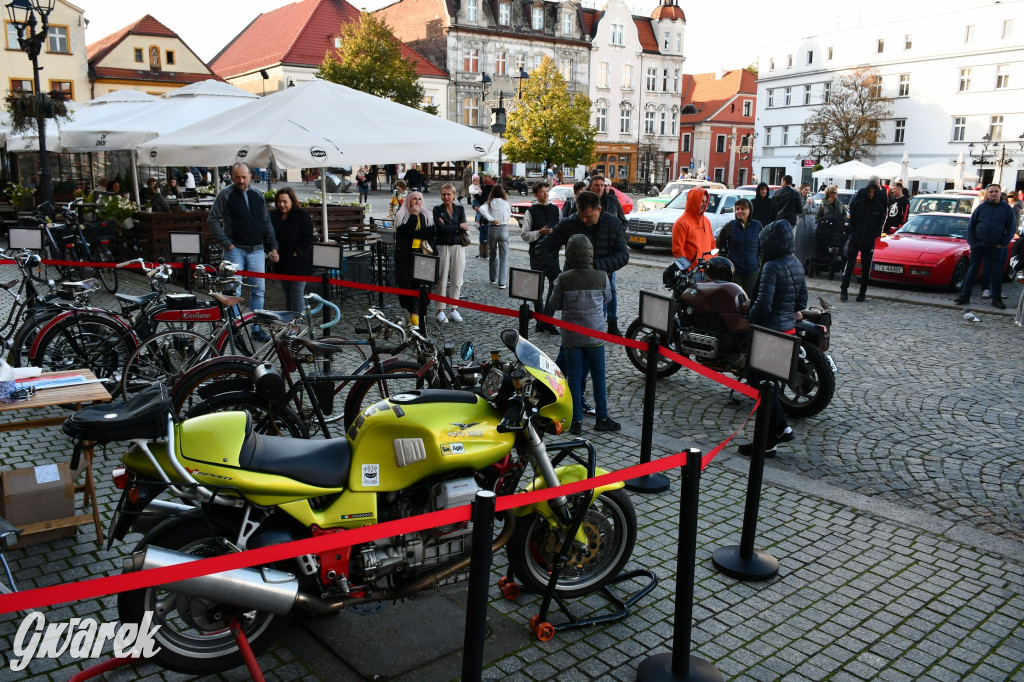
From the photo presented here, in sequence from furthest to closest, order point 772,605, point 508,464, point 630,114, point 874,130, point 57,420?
point 630,114, point 874,130, point 57,420, point 772,605, point 508,464

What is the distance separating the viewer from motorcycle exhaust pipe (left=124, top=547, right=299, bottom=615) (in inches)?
118

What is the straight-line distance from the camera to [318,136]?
9766 mm

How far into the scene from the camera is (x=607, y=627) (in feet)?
12.9

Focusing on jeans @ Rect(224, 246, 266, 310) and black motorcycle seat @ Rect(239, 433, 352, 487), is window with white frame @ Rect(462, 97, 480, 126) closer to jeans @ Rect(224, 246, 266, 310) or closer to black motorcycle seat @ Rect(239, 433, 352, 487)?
jeans @ Rect(224, 246, 266, 310)

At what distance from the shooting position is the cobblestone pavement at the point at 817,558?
365 centimetres

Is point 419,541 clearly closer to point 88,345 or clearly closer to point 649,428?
point 649,428

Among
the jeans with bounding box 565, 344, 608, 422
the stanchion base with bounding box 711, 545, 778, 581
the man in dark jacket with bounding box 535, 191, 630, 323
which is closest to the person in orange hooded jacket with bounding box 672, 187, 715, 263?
the man in dark jacket with bounding box 535, 191, 630, 323

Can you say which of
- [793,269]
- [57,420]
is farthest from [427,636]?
[793,269]

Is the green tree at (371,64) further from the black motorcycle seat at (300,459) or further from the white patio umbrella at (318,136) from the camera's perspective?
the black motorcycle seat at (300,459)

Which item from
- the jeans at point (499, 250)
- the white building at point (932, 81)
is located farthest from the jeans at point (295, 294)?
the white building at point (932, 81)

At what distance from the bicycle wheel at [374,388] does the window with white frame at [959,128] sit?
59.7m

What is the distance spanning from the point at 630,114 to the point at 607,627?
237 ft

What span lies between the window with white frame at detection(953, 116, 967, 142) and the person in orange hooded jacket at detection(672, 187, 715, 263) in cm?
5456

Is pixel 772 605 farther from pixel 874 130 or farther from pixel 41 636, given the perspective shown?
pixel 874 130
